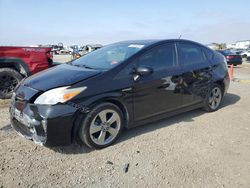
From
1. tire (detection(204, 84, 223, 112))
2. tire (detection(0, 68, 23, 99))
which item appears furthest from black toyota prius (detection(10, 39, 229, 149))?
tire (detection(0, 68, 23, 99))

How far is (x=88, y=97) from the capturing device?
371 centimetres

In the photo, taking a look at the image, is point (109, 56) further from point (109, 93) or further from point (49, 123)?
point (49, 123)

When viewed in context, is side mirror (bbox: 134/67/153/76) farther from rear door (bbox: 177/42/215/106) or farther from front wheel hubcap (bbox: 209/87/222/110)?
front wheel hubcap (bbox: 209/87/222/110)

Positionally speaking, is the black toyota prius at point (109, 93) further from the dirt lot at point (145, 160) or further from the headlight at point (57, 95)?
the dirt lot at point (145, 160)

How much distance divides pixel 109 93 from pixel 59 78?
2.49 ft

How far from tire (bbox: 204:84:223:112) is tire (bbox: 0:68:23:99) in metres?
4.64

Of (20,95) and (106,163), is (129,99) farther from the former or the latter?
(20,95)

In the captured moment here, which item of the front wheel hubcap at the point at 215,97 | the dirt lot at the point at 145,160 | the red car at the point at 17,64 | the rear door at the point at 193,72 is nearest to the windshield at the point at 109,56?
the rear door at the point at 193,72

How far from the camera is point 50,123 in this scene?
3453 millimetres

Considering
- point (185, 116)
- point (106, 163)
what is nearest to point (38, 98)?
point (106, 163)

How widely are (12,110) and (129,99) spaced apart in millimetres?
1776

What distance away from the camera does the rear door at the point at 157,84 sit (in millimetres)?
4281

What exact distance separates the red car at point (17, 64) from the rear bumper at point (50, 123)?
3.54m

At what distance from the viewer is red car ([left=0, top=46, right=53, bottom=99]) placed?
677 centimetres
